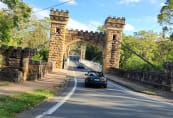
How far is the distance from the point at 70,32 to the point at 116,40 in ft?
27.9

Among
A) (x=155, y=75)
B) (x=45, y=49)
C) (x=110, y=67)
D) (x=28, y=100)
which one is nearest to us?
(x=28, y=100)

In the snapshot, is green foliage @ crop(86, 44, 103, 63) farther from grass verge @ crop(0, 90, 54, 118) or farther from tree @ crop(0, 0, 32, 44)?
grass verge @ crop(0, 90, 54, 118)

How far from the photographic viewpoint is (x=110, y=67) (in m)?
75.8

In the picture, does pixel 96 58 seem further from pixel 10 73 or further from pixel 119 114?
pixel 119 114

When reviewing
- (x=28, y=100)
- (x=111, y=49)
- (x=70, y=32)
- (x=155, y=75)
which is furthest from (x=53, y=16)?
(x=28, y=100)

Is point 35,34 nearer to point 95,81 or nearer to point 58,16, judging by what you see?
point 58,16

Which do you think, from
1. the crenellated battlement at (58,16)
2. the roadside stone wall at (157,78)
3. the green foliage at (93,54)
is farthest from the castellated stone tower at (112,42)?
the green foliage at (93,54)

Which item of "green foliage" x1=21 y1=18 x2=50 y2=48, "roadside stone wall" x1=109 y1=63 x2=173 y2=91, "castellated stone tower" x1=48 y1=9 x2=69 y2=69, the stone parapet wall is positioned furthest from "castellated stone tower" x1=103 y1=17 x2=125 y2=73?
"roadside stone wall" x1=109 y1=63 x2=173 y2=91

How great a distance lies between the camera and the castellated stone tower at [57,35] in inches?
2960

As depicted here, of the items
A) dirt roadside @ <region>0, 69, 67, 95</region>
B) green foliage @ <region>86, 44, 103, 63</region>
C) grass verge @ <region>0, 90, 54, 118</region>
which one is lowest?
grass verge @ <region>0, 90, 54, 118</region>

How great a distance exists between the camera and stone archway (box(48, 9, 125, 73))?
75.8 m

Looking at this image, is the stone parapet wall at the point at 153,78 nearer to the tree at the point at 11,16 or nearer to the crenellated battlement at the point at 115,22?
the tree at the point at 11,16

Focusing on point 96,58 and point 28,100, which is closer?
point 28,100

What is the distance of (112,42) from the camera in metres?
77.5
